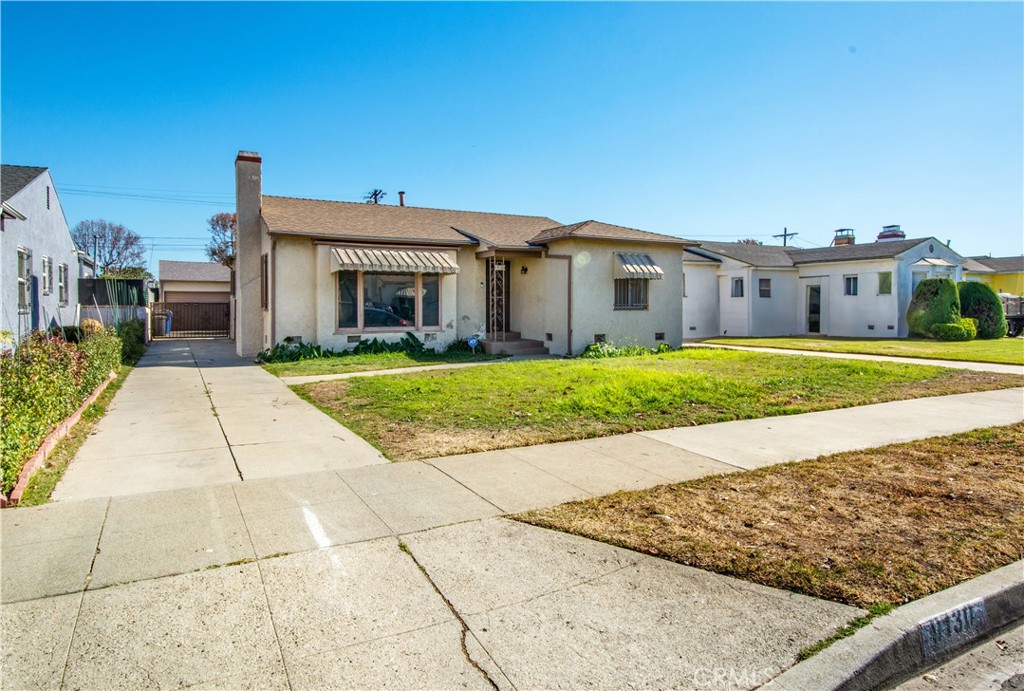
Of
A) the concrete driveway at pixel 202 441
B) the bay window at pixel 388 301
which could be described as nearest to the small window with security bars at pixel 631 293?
the bay window at pixel 388 301

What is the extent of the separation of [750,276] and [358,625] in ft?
81.5

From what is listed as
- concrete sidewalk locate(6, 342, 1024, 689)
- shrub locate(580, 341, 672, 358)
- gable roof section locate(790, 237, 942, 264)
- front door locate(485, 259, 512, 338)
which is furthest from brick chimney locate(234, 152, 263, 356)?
gable roof section locate(790, 237, 942, 264)

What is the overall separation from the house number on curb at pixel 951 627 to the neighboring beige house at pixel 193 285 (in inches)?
1462

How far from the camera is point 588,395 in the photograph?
9.55 m

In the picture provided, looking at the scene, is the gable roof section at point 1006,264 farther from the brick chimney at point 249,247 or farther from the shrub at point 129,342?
the shrub at point 129,342

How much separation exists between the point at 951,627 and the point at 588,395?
6.35 m

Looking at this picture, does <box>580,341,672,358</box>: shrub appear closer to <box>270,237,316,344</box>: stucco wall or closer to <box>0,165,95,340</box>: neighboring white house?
<box>270,237,316,344</box>: stucco wall

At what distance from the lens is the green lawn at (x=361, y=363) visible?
13438mm

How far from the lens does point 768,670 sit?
2879 millimetres

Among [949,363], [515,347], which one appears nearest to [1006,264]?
[949,363]

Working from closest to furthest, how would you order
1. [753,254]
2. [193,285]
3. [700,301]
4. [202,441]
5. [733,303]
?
[202,441]
[700,301]
[733,303]
[753,254]
[193,285]

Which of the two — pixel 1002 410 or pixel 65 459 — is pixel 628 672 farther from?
pixel 1002 410

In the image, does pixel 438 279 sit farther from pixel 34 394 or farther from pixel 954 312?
pixel 954 312

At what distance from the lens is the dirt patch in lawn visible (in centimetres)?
374
